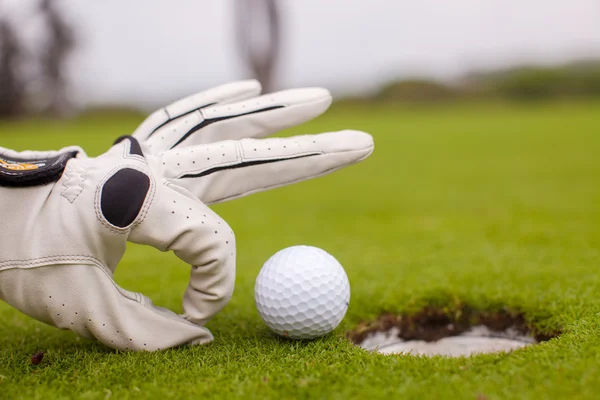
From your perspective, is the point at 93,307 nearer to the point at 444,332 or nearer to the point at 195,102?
the point at 195,102

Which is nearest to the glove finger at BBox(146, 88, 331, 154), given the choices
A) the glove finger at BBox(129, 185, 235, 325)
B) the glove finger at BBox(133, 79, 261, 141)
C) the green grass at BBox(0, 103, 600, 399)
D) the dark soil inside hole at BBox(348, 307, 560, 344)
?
the glove finger at BBox(133, 79, 261, 141)

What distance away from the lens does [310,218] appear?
5777mm

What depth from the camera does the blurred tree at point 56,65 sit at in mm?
23344

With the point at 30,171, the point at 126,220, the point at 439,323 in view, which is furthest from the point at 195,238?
the point at 439,323

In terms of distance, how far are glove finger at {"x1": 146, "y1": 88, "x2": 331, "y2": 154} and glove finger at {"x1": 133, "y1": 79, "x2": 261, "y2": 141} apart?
0.04 m

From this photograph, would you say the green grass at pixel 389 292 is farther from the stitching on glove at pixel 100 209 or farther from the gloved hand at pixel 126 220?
the stitching on glove at pixel 100 209

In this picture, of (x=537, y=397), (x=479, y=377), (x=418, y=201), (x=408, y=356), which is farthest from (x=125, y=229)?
(x=418, y=201)

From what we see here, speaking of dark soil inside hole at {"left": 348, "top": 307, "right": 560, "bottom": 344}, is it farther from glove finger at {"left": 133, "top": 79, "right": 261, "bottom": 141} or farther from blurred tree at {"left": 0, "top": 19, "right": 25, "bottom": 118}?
blurred tree at {"left": 0, "top": 19, "right": 25, "bottom": 118}

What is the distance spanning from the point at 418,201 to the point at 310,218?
143 cm

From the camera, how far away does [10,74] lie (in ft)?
77.0

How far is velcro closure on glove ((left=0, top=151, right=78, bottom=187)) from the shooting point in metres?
2.04

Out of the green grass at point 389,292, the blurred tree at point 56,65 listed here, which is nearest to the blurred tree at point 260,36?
the blurred tree at point 56,65

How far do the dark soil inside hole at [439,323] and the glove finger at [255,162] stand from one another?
83 centimetres

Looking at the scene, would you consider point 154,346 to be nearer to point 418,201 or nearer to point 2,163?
point 2,163
